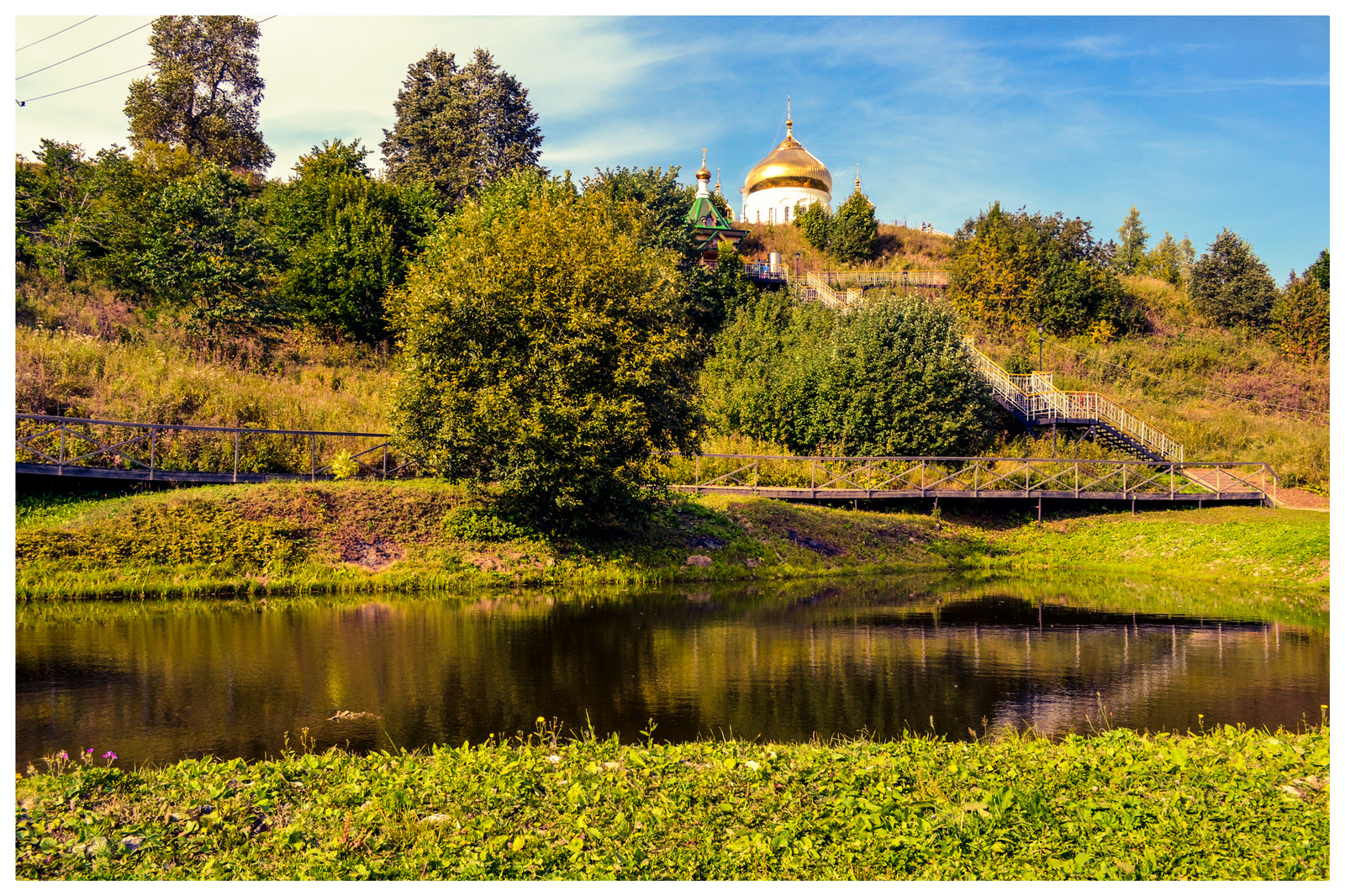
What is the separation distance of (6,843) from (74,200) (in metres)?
41.5

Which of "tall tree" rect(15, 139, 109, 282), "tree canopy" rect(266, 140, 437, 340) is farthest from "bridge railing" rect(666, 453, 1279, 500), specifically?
"tall tree" rect(15, 139, 109, 282)

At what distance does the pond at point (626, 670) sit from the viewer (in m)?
9.53

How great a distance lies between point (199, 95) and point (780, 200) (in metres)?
45.0

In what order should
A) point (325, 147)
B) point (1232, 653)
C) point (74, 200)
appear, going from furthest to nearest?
point (325, 147)
point (74, 200)
point (1232, 653)

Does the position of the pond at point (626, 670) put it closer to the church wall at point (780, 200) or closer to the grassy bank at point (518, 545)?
the grassy bank at point (518, 545)

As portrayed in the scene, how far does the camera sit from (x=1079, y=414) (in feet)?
119

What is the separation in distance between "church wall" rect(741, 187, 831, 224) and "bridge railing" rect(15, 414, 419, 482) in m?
56.1

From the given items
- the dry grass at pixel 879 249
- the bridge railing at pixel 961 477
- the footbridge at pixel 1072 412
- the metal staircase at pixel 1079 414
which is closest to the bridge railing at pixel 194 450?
the bridge railing at pixel 961 477

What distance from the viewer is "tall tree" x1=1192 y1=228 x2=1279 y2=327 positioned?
182ft

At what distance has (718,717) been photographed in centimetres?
1005

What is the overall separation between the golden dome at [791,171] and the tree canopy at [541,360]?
59.0 meters

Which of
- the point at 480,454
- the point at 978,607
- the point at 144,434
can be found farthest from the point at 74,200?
the point at 978,607

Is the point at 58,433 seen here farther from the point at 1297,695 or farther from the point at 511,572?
the point at 1297,695

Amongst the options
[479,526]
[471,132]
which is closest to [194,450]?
[479,526]
